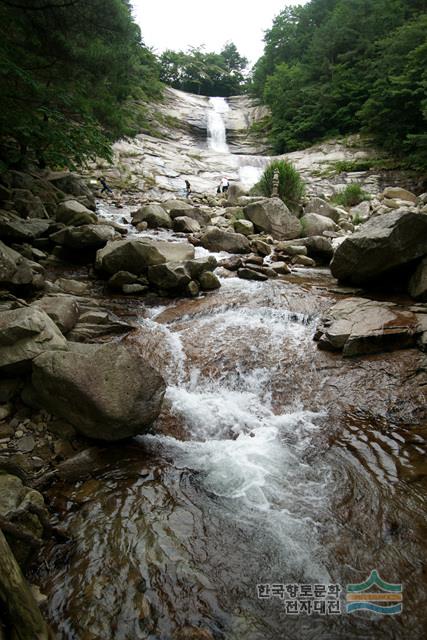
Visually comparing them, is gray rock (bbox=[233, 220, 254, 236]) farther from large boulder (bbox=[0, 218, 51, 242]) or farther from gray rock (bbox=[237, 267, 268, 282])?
large boulder (bbox=[0, 218, 51, 242])

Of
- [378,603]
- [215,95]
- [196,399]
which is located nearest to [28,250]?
[196,399]

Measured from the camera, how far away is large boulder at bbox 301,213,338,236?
1120 centimetres

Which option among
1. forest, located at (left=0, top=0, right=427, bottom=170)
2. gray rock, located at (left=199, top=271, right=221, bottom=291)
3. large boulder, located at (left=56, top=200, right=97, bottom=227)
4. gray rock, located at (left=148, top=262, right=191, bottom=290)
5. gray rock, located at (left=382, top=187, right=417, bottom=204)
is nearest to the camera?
forest, located at (left=0, top=0, right=427, bottom=170)

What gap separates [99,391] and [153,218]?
953 centimetres

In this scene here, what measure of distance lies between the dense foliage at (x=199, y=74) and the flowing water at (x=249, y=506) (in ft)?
159

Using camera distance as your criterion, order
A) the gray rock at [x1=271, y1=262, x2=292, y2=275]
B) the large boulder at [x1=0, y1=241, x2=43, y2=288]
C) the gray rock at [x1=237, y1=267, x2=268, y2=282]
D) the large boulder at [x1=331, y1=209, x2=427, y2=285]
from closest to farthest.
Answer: the large boulder at [x1=0, y1=241, x2=43, y2=288] < the large boulder at [x1=331, y1=209, x2=427, y2=285] < the gray rock at [x1=237, y1=267, x2=268, y2=282] < the gray rock at [x1=271, y1=262, x2=292, y2=275]

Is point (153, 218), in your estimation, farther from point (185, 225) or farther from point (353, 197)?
point (353, 197)

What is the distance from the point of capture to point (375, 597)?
2133 mm

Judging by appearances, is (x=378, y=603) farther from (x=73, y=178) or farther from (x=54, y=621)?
(x=73, y=178)

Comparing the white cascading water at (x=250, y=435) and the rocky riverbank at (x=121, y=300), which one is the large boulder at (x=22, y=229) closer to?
the rocky riverbank at (x=121, y=300)

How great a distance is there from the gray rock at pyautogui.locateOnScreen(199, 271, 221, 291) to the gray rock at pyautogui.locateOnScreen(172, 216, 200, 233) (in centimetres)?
511

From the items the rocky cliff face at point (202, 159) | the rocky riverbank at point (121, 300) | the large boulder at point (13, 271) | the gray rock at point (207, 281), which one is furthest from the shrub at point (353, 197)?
the large boulder at point (13, 271)

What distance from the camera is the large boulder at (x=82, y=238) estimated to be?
25.1 feet

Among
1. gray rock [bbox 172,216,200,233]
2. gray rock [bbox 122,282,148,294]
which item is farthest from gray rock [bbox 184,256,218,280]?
gray rock [bbox 172,216,200,233]
